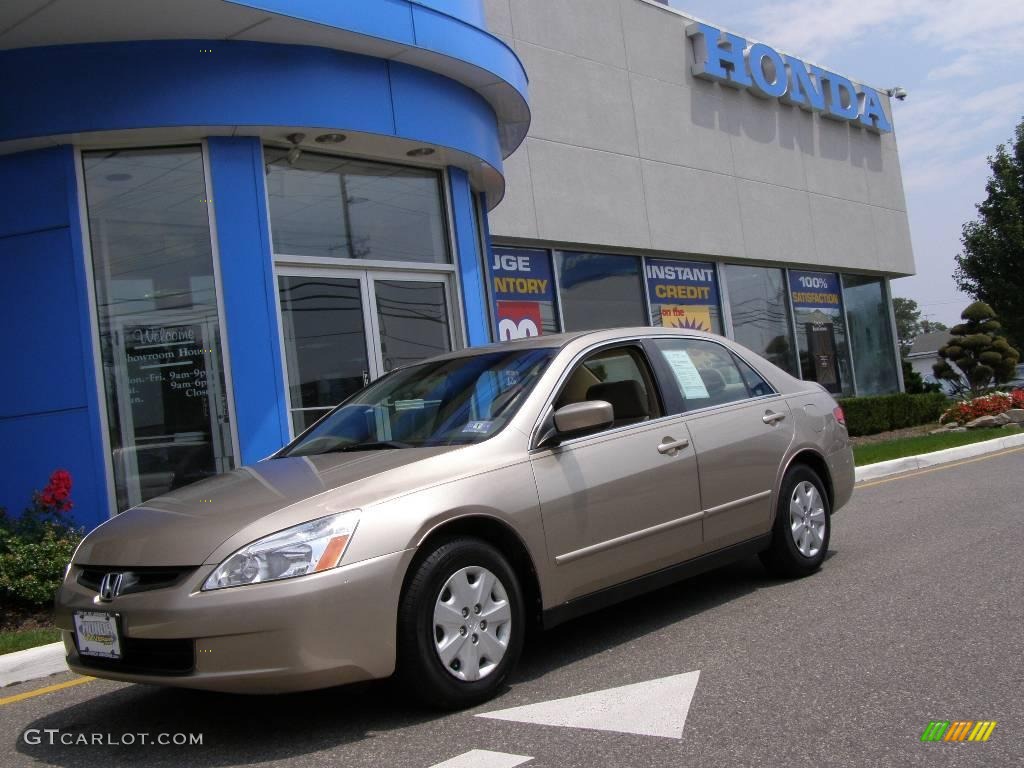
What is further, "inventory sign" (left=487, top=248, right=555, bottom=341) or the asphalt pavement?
"inventory sign" (left=487, top=248, right=555, bottom=341)

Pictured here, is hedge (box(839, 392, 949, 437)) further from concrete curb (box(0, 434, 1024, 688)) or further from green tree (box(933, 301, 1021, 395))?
green tree (box(933, 301, 1021, 395))

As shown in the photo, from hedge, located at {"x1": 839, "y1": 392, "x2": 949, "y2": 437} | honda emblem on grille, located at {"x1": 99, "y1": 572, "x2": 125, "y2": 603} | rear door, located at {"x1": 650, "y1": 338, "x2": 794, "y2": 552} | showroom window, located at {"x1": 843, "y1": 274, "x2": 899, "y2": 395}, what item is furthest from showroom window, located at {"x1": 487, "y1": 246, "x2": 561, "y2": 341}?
honda emblem on grille, located at {"x1": 99, "y1": 572, "x2": 125, "y2": 603}

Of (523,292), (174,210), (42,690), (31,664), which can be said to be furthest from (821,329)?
(42,690)

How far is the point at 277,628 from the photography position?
382cm

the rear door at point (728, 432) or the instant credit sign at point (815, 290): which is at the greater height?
the instant credit sign at point (815, 290)

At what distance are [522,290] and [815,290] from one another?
30.6ft

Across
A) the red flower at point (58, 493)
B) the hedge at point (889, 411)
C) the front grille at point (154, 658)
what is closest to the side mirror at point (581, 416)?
the front grille at point (154, 658)

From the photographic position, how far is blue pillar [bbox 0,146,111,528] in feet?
28.3

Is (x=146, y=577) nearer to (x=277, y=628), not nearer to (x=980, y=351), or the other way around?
(x=277, y=628)

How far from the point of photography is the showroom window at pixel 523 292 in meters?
15.7

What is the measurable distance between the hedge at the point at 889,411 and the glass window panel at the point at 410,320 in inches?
448

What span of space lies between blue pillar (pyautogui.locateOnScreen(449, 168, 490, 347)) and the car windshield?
17.1 ft

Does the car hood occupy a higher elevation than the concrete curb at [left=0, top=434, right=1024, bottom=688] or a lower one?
higher

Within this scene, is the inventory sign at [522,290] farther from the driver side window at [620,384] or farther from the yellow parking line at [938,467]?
the driver side window at [620,384]
